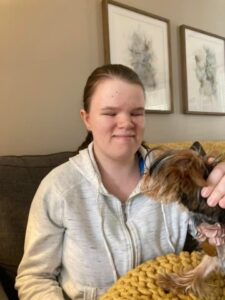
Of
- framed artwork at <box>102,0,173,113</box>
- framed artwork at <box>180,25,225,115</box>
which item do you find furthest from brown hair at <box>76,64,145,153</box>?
framed artwork at <box>180,25,225,115</box>

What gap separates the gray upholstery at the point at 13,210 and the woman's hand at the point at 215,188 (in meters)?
0.71

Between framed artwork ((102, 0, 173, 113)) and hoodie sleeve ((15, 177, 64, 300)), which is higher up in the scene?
framed artwork ((102, 0, 173, 113))

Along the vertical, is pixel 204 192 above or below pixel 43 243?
above

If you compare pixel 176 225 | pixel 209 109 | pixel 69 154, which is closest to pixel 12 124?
pixel 69 154

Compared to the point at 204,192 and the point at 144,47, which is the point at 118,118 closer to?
the point at 204,192

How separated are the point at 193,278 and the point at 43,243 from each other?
42 centimetres

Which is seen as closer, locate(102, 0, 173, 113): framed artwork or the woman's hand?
the woman's hand

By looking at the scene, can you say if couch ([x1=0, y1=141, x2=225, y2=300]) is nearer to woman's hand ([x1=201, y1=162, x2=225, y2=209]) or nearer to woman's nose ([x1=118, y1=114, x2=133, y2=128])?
woman's nose ([x1=118, y1=114, x2=133, y2=128])

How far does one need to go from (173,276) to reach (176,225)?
0.80ft

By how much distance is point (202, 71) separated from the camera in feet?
8.33

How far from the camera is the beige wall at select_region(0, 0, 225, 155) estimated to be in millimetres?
1590

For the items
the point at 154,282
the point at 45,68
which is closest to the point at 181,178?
the point at 154,282

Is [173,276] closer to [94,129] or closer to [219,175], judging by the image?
[219,175]

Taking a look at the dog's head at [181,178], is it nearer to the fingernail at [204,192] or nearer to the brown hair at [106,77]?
the fingernail at [204,192]
